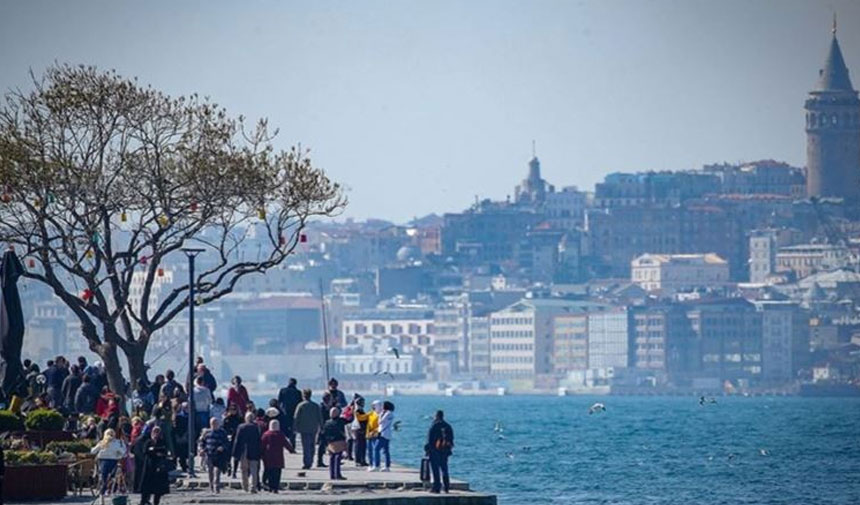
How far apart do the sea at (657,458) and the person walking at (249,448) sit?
13.0 meters

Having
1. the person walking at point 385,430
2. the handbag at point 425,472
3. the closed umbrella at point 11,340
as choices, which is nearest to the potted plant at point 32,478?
the closed umbrella at point 11,340

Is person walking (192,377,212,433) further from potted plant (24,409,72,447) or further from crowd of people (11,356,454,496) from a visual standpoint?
potted plant (24,409,72,447)

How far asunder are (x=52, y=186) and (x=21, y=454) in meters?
9.29

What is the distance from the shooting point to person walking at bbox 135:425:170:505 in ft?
95.8

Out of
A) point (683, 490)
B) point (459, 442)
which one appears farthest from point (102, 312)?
point (459, 442)

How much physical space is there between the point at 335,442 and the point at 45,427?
3.96m

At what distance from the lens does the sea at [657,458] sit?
166 ft

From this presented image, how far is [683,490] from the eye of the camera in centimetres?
5181

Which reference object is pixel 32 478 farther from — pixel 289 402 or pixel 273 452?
pixel 289 402

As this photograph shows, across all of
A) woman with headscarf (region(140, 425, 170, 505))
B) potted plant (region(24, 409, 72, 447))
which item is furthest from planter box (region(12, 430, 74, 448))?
woman with headscarf (region(140, 425, 170, 505))

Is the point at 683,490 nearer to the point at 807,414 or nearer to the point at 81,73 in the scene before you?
the point at 81,73

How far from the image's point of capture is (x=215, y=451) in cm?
3192

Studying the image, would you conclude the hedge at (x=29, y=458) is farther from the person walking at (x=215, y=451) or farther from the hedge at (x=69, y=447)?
the person walking at (x=215, y=451)

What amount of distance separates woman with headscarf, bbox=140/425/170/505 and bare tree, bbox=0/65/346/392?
9004 millimetres
